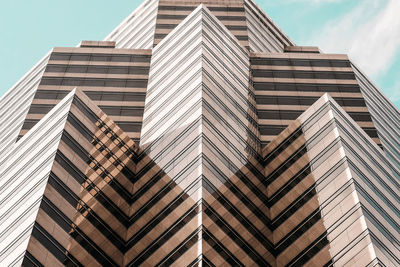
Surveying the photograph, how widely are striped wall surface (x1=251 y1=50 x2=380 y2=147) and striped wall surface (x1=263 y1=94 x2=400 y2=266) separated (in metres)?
10.2

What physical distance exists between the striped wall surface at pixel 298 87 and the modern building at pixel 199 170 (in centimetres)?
27

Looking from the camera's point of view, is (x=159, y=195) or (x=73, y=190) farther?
(x=159, y=195)

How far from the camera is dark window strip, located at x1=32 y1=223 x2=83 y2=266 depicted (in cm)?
5344

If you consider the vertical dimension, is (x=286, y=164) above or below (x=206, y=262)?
above

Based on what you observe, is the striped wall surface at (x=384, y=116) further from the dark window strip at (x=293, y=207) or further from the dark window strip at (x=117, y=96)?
the dark window strip at (x=117, y=96)

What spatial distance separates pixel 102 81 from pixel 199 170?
3368 centimetres

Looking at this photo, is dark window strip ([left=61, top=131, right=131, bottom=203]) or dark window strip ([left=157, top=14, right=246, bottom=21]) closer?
dark window strip ([left=61, top=131, right=131, bottom=203])

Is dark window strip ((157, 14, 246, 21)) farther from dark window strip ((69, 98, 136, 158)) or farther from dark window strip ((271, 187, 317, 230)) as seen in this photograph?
dark window strip ((271, 187, 317, 230))

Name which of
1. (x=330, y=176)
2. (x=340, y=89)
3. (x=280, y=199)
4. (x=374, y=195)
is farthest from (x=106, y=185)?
(x=340, y=89)

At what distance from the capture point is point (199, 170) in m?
60.2

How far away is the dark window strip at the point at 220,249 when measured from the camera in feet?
180

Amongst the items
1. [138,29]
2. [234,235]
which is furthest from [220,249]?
[138,29]

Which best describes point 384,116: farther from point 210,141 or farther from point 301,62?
point 210,141

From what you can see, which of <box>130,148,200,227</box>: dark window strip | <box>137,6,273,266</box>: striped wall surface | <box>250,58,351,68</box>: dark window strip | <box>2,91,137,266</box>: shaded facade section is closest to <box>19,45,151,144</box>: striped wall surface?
<box>137,6,273,266</box>: striped wall surface
